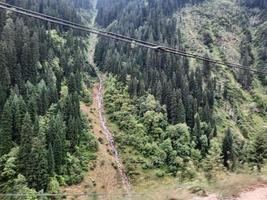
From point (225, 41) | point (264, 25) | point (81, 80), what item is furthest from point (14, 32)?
point (264, 25)

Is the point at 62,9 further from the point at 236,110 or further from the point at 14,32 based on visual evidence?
the point at 236,110

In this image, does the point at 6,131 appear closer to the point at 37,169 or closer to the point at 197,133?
the point at 37,169

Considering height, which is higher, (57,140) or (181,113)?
(181,113)

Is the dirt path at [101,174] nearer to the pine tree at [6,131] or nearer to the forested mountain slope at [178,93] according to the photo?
the forested mountain slope at [178,93]

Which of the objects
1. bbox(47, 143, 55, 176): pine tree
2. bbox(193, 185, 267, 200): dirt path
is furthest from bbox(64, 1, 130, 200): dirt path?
bbox(193, 185, 267, 200): dirt path

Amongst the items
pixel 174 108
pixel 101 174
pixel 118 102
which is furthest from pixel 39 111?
pixel 174 108

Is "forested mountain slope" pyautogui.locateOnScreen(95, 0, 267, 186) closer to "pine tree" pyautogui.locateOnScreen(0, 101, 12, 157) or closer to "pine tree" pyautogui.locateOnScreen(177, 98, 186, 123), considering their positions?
"pine tree" pyautogui.locateOnScreen(177, 98, 186, 123)

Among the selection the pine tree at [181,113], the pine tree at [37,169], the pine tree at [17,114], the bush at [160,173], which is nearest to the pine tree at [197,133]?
the pine tree at [181,113]
